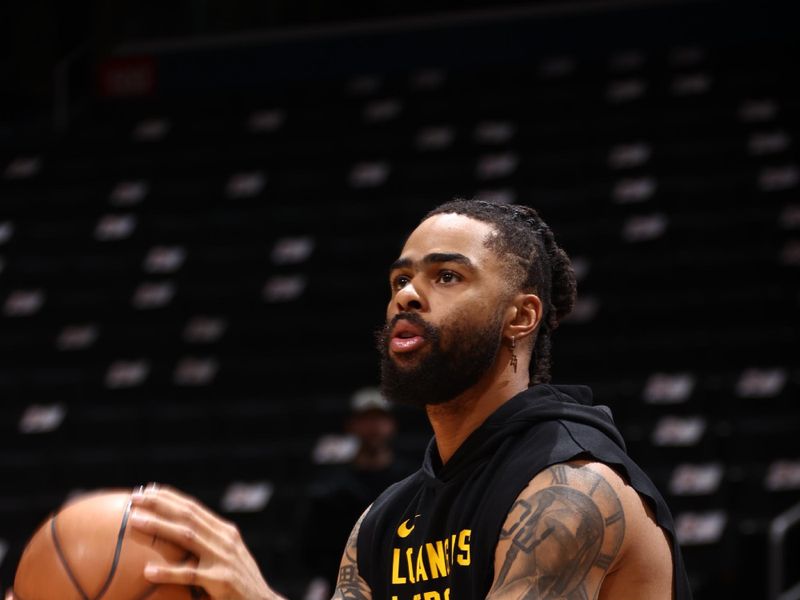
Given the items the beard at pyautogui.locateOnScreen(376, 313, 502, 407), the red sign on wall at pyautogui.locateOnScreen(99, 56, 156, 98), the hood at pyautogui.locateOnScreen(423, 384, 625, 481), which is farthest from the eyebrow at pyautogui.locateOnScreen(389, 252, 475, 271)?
the red sign on wall at pyautogui.locateOnScreen(99, 56, 156, 98)

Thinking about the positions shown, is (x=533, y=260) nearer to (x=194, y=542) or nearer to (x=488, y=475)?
(x=488, y=475)

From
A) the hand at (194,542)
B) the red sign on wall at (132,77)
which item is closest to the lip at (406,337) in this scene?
the hand at (194,542)

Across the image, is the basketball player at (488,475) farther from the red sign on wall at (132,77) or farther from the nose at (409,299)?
the red sign on wall at (132,77)

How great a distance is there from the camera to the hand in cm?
244

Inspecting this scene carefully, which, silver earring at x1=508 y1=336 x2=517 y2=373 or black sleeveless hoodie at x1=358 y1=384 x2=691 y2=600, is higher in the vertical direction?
silver earring at x1=508 y1=336 x2=517 y2=373

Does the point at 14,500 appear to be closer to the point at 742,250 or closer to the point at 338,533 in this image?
the point at 338,533

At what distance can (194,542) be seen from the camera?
8.16 ft

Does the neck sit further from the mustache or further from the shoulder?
the shoulder

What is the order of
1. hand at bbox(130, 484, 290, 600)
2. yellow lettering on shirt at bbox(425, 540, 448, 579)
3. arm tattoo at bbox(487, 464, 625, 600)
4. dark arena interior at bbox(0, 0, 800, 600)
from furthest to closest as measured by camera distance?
1. dark arena interior at bbox(0, 0, 800, 600)
2. yellow lettering on shirt at bbox(425, 540, 448, 579)
3. hand at bbox(130, 484, 290, 600)
4. arm tattoo at bbox(487, 464, 625, 600)

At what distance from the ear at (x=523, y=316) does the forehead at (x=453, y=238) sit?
0.11 metres

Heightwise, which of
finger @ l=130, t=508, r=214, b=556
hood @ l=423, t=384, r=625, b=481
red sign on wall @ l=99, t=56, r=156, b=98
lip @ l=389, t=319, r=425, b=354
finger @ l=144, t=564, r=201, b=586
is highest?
red sign on wall @ l=99, t=56, r=156, b=98

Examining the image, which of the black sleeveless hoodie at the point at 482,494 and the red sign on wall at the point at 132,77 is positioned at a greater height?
the red sign on wall at the point at 132,77

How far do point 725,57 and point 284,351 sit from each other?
429 cm

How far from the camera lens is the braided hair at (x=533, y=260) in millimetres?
2745
